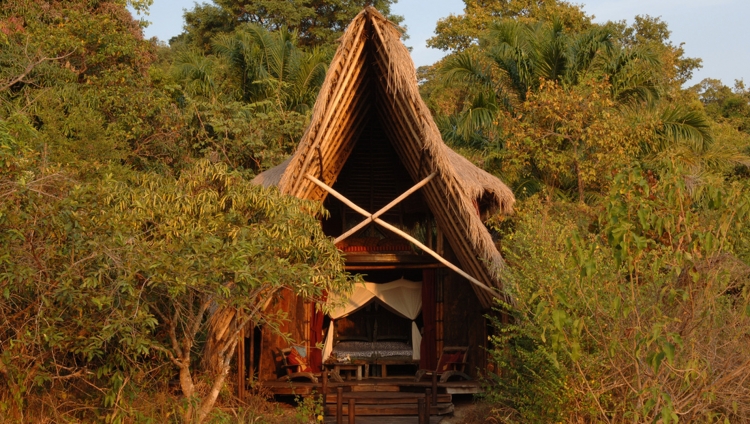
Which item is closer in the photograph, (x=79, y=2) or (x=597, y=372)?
(x=597, y=372)

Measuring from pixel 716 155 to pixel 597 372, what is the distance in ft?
37.9

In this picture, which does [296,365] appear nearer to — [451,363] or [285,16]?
[451,363]

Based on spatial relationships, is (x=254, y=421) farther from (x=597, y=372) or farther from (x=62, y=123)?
(x=62, y=123)

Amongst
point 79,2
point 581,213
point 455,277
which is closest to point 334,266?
point 455,277

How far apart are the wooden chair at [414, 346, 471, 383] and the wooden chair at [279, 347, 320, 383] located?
4.49ft

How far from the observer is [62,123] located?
1220 cm

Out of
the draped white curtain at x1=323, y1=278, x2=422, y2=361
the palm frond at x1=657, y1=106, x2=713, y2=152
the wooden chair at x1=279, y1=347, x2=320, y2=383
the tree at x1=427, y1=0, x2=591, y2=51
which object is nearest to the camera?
the wooden chair at x1=279, y1=347, x2=320, y2=383

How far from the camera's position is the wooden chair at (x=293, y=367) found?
966cm

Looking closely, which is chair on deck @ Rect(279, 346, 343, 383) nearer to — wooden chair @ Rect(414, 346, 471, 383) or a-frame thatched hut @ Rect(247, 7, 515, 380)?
a-frame thatched hut @ Rect(247, 7, 515, 380)

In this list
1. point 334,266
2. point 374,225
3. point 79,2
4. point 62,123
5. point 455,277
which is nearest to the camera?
point 334,266

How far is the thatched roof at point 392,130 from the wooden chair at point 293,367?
6.36 ft

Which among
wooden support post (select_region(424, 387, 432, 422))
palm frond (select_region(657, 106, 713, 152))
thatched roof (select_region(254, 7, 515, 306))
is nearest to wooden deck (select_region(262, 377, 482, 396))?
wooden support post (select_region(424, 387, 432, 422))

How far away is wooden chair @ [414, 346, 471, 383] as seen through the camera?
390 inches

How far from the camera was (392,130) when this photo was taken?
31.9ft
